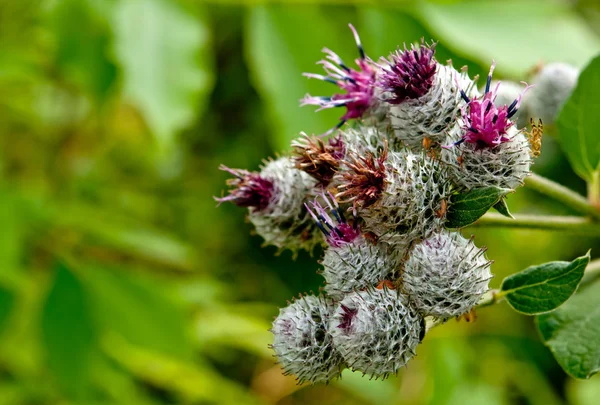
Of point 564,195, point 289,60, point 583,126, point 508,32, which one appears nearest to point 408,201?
point 564,195

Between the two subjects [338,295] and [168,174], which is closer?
[338,295]

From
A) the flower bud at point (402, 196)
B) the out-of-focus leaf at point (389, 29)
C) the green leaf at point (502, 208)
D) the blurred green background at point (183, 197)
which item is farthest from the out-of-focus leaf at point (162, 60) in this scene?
the green leaf at point (502, 208)

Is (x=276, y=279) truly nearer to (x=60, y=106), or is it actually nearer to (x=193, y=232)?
(x=193, y=232)

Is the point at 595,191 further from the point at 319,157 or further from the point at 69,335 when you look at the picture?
the point at 69,335

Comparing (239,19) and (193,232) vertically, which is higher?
(239,19)

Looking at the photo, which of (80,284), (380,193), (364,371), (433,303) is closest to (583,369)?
(433,303)

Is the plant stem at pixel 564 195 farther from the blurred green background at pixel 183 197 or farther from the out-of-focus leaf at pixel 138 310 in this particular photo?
the out-of-focus leaf at pixel 138 310

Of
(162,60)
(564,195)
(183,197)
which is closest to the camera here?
(564,195)
